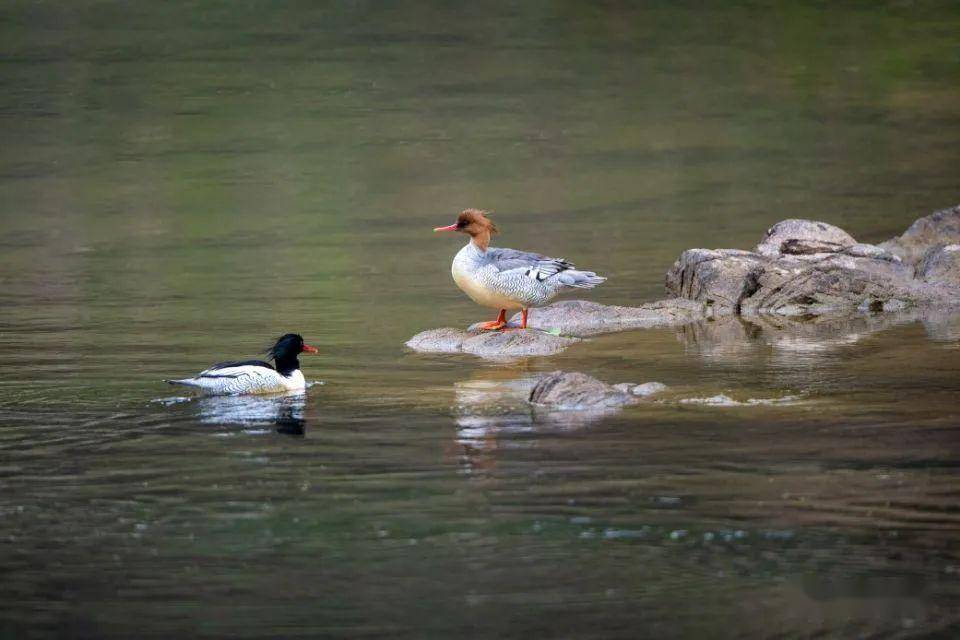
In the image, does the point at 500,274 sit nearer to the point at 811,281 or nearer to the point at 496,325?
the point at 496,325

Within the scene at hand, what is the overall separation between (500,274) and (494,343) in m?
0.54

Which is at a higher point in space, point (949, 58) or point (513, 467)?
point (949, 58)

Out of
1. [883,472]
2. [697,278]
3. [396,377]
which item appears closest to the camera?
[883,472]

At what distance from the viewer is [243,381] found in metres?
12.0

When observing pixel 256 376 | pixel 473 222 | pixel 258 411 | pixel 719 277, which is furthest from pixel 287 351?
pixel 719 277

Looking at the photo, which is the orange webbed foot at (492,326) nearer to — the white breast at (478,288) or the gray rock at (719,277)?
the white breast at (478,288)

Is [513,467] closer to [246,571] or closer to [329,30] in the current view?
[246,571]

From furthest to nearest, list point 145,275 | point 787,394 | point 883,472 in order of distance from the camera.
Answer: point 145,275, point 787,394, point 883,472

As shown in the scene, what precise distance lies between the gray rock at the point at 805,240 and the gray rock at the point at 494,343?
3.58 metres

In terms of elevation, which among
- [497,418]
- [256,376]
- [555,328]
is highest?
[256,376]

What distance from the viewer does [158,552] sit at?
329 inches

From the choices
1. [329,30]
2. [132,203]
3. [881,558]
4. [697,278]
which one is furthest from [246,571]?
[329,30]

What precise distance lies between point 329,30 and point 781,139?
10633mm

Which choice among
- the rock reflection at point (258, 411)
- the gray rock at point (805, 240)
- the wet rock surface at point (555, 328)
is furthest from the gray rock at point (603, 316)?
the rock reflection at point (258, 411)
